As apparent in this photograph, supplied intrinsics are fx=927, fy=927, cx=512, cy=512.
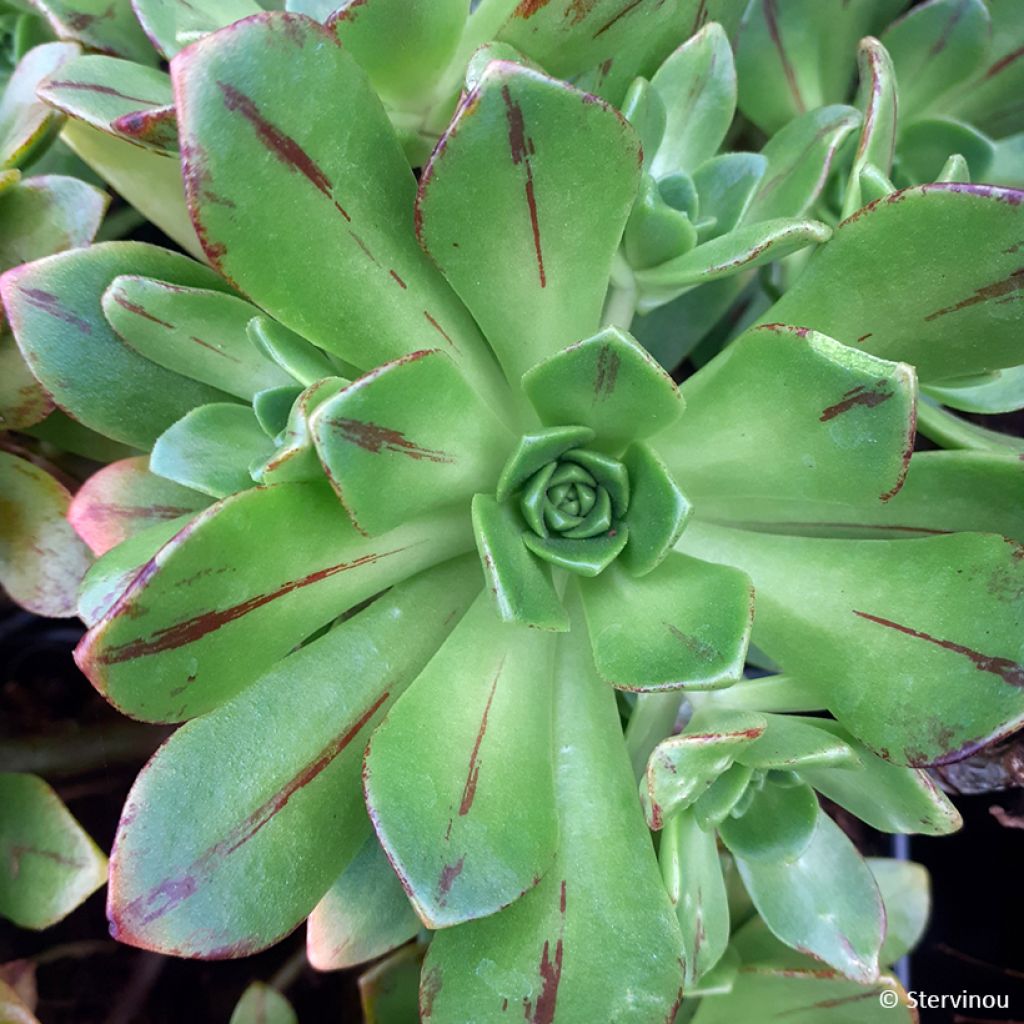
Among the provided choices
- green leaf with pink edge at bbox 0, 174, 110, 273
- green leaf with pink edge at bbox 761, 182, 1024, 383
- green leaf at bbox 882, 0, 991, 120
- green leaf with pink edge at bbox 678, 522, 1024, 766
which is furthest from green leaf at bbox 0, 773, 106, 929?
green leaf at bbox 882, 0, 991, 120

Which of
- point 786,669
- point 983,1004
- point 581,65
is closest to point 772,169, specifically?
point 581,65

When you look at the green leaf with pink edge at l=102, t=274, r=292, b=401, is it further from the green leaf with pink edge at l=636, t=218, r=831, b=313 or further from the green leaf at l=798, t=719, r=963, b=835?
the green leaf at l=798, t=719, r=963, b=835

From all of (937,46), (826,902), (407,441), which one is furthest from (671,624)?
(937,46)

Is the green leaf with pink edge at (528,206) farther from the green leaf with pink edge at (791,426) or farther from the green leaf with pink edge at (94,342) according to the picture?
the green leaf with pink edge at (94,342)

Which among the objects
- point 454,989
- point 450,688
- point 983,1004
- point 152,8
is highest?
point 152,8

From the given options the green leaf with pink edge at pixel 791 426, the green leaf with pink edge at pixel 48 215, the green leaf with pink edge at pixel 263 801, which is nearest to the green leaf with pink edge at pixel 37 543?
the green leaf with pink edge at pixel 48 215

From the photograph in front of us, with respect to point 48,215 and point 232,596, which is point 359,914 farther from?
point 48,215

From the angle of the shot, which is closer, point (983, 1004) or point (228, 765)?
point (228, 765)

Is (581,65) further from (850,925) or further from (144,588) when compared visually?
(850,925)
